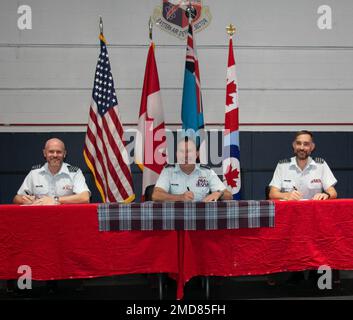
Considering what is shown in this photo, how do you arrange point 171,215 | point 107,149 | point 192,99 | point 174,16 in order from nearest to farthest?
point 171,215 → point 107,149 → point 192,99 → point 174,16

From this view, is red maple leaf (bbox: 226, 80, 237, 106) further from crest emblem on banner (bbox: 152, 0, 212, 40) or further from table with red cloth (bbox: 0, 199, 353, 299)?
table with red cloth (bbox: 0, 199, 353, 299)

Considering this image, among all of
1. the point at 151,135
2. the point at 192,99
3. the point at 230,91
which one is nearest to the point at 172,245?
the point at 151,135

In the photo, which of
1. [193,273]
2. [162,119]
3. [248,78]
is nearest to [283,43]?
[248,78]

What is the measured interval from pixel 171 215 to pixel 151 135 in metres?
1.75

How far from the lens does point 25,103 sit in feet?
15.8

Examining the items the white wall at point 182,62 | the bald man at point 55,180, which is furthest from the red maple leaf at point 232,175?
the bald man at point 55,180

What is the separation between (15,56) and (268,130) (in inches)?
112

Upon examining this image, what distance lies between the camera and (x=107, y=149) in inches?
169

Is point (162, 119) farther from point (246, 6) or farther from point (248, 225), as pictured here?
point (248, 225)

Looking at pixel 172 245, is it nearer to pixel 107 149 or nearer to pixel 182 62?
pixel 107 149

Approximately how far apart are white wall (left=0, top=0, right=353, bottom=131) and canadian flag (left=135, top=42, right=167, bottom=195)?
1.08ft

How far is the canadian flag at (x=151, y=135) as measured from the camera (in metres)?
4.50

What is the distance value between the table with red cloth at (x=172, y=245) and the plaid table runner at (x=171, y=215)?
2.2 inches

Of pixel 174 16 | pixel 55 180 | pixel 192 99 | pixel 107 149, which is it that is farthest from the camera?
pixel 174 16
